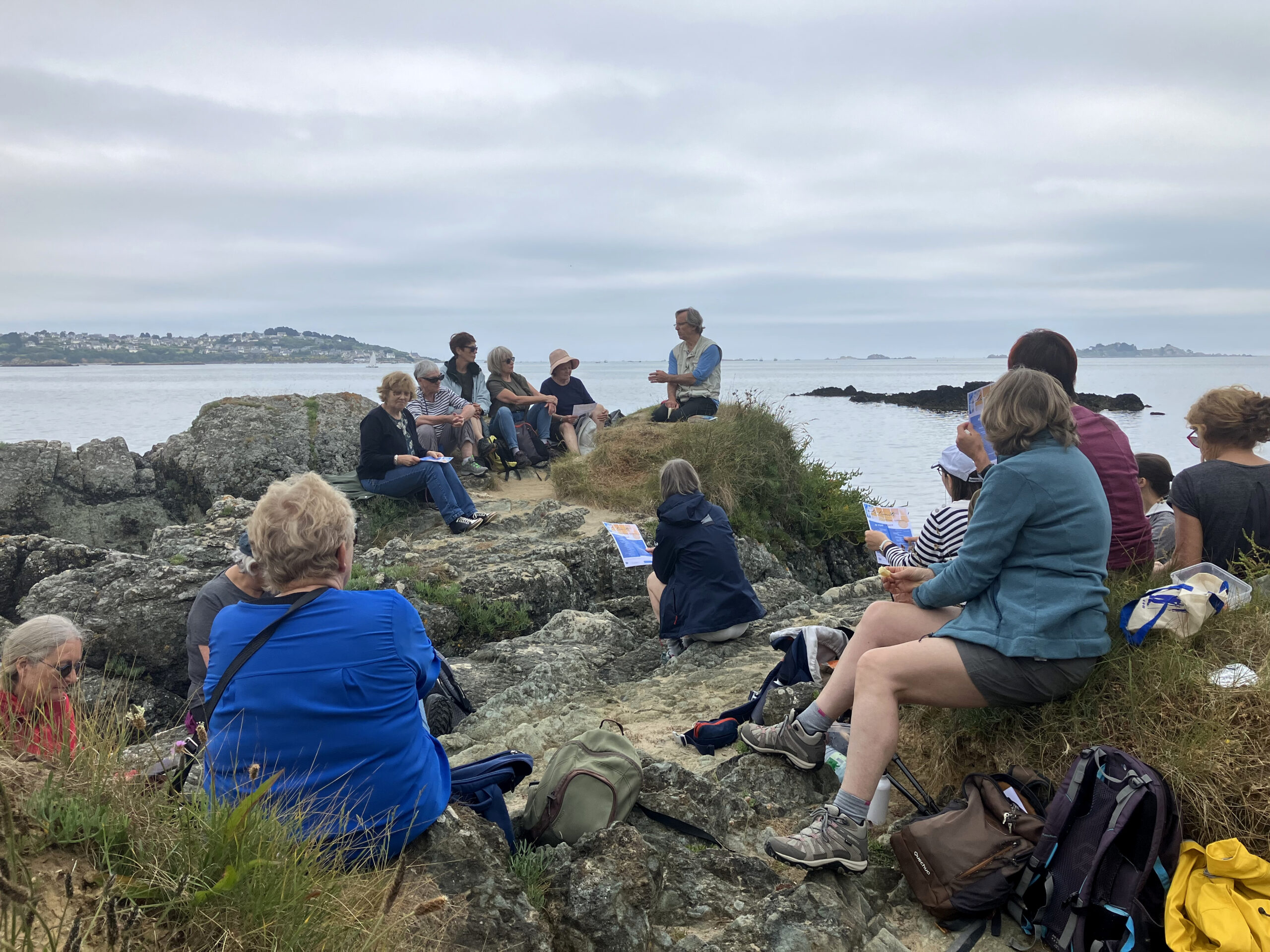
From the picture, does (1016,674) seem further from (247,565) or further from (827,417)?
(827,417)

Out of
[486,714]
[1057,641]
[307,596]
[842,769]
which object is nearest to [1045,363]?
[1057,641]

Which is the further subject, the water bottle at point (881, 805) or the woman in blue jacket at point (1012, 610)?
the water bottle at point (881, 805)

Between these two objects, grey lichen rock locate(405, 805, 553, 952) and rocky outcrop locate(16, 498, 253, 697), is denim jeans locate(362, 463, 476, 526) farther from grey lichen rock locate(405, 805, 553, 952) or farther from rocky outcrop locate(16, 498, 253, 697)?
grey lichen rock locate(405, 805, 553, 952)

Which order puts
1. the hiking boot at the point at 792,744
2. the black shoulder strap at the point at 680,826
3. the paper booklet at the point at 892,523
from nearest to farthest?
the black shoulder strap at the point at 680,826
the hiking boot at the point at 792,744
the paper booklet at the point at 892,523

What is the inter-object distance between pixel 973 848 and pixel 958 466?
7.31 feet

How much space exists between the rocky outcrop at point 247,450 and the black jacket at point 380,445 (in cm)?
259

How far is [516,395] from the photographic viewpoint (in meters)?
12.4

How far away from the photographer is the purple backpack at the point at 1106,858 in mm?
2869

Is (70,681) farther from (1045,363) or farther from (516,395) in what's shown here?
(516,395)

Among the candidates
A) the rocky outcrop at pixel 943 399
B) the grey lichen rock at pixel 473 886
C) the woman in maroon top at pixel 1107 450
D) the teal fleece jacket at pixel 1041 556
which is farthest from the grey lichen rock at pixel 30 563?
the rocky outcrop at pixel 943 399

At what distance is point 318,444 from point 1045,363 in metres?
10.6

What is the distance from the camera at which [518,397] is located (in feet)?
40.3

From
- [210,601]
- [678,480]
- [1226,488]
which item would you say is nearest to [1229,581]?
[1226,488]

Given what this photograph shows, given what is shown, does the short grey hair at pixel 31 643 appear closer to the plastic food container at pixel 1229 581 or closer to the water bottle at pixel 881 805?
the water bottle at pixel 881 805
